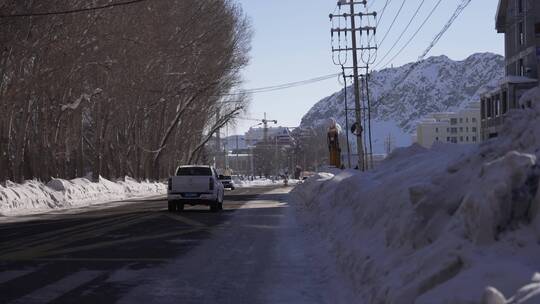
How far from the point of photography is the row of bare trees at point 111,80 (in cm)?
3353

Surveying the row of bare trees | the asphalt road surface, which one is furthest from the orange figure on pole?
the asphalt road surface

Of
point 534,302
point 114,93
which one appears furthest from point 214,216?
point 114,93

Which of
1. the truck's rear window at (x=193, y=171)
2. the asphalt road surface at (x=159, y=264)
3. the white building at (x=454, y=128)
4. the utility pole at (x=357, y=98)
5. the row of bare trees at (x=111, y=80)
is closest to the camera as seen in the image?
the asphalt road surface at (x=159, y=264)

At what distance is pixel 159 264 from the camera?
1239 centimetres

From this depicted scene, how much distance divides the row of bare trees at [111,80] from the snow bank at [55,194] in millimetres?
1561

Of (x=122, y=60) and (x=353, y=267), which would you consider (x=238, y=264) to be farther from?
(x=122, y=60)

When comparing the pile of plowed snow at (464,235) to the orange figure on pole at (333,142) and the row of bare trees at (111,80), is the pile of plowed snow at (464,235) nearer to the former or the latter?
the row of bare trees at (111,80)

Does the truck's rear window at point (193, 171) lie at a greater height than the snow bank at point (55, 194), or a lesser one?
greater

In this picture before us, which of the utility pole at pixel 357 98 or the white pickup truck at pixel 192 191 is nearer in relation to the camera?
the white pickup truck at pixel 192 191

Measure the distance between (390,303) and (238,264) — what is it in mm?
6197

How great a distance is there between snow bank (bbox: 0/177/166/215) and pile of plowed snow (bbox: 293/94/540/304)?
2082 centimetres

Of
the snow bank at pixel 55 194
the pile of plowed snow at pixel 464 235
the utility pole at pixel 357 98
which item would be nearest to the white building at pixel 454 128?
the utility pole at pixel 357 98

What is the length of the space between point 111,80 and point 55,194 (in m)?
12.0

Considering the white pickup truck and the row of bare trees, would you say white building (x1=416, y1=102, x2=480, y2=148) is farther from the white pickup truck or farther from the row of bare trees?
the white pickup truck
